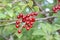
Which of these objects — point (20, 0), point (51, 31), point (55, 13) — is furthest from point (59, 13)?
point (20, 0)

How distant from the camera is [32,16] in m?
1.20

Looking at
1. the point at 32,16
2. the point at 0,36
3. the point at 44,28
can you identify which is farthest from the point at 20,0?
the point at 0,36

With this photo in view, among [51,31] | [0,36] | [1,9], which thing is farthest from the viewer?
[0,36]

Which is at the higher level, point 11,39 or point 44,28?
point 44,28

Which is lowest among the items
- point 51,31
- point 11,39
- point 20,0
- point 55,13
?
point 11,39

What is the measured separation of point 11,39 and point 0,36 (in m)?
0.14

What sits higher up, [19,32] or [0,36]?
[19,32]

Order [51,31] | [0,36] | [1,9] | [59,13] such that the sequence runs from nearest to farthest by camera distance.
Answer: [1,9] → [51,31] → [59,13] → [0,36]

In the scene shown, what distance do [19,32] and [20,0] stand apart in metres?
0.24

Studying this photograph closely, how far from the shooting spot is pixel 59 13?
1369 mm

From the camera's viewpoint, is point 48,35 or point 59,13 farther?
point 59,13

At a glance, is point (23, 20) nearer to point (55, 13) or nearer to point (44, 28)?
point (44, 28)

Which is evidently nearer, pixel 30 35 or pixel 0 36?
pixel 30 35

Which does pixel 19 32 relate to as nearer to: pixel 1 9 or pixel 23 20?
pixel 23 20
